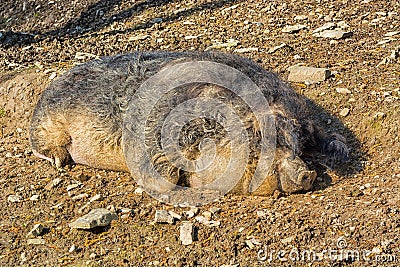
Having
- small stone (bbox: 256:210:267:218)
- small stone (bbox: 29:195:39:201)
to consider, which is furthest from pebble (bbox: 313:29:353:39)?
small stone (bbox: 29:195:39:201)

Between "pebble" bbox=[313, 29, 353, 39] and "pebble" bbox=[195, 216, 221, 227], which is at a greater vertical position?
"pebble" bbox=[313, 29, 353, 39]

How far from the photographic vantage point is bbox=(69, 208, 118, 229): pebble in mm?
4350

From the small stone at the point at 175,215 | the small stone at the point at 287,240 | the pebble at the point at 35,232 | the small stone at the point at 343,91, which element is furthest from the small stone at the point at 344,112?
the pebble at the point at 35,232

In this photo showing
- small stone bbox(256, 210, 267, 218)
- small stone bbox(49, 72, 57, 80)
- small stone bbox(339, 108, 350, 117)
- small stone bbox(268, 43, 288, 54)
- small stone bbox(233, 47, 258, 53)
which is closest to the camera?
small stone bbox(256, 210, 267, 218)

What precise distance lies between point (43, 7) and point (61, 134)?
508 centimetres

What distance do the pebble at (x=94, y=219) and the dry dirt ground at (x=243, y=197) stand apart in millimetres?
56

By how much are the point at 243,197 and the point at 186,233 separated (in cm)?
59

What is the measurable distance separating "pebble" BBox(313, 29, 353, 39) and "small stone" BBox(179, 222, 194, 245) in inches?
139

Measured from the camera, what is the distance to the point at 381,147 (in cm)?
500

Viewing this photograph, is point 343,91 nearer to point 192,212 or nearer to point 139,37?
point 192,212

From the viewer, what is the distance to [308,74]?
606 cm

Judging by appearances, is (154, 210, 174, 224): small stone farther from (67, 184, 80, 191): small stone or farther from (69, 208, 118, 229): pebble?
(67, 184, 80, 191): small stone

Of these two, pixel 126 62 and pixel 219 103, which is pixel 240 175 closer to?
pixel 219 103

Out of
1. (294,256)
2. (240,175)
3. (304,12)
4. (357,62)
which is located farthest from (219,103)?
(304,12)
